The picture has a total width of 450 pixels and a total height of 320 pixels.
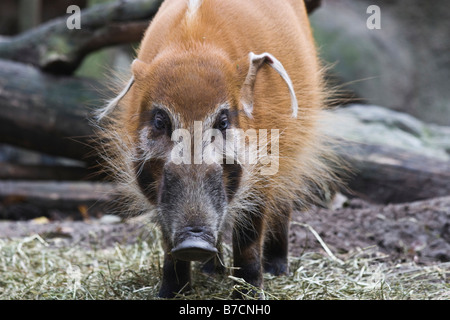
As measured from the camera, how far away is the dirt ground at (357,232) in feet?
12.1

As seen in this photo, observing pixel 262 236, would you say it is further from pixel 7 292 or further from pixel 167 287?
pixel 7 292

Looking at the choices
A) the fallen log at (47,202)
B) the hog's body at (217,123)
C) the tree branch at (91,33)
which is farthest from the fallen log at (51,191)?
the hog's body at (217,123)

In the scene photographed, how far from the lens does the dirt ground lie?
3.70 metres

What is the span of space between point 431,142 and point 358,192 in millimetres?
1571

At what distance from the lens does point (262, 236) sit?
290 centimetres

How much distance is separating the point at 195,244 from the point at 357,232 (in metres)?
1.97

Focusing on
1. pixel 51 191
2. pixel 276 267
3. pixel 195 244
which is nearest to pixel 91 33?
pixel 51 191

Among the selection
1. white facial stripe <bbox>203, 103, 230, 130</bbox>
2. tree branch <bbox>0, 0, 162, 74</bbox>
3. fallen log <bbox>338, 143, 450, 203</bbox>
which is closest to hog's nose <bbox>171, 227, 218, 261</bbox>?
white facial stripe <bbox>203, 103, 230, 130</bbox>

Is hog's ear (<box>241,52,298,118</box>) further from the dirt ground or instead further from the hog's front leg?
the dirt ground

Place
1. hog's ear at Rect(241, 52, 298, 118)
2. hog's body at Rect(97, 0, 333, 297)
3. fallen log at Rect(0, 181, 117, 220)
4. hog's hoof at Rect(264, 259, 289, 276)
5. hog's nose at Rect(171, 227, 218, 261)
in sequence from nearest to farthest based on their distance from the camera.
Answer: hog's nose at Rect(171, 227, 218, 261) < hog's body at Rect(97, 0, 333, 297) < hog's ear at Rect(241, 52, 298, 118) < hog's hoof at Rect(264, 259, 289, 276) < fallen log at Rect(0, 181, 117, 220)

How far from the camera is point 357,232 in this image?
12.9 ft

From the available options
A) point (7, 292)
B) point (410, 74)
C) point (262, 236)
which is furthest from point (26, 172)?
point (410, 74)

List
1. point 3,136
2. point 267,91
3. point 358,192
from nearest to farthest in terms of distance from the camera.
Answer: point 267,91 < point 358,192 < point 3,136

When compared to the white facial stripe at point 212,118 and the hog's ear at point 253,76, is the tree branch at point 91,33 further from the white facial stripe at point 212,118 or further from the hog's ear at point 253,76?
the white facial stripe at point 212,118
